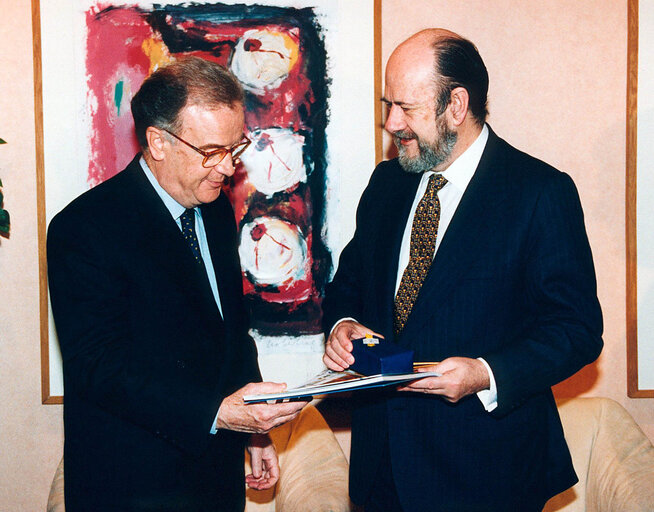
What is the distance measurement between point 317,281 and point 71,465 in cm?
137

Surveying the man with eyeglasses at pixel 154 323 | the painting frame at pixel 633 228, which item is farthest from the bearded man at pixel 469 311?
the painting frame at pixel 633 228

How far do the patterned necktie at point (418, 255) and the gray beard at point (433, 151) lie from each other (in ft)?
0.23

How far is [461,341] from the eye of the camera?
1.88 meters

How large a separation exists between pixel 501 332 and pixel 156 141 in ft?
3.88

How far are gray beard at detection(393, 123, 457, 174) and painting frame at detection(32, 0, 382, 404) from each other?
811 millimetres

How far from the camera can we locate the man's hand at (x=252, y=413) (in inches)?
68.5

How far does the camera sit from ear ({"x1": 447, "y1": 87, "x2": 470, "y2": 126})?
202cm

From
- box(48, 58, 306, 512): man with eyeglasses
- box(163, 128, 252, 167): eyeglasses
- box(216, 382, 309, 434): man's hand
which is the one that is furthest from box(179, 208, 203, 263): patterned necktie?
box(216, 382, 309, 434): man's hand

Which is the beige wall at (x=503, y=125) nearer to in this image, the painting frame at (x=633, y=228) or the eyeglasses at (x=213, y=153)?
the painting frame at (x=633, y=228)

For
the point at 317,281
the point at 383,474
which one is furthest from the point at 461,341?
the point at 317,281

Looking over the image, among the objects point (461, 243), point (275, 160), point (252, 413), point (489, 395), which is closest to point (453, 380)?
point (489, 395)

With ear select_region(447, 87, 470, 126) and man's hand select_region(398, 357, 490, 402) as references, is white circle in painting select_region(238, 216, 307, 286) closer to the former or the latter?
ear select_region(447, 87, 470, 126)

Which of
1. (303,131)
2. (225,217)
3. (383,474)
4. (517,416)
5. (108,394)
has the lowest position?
(383,474)

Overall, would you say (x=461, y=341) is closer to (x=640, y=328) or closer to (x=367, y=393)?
(x=367, y=393)
